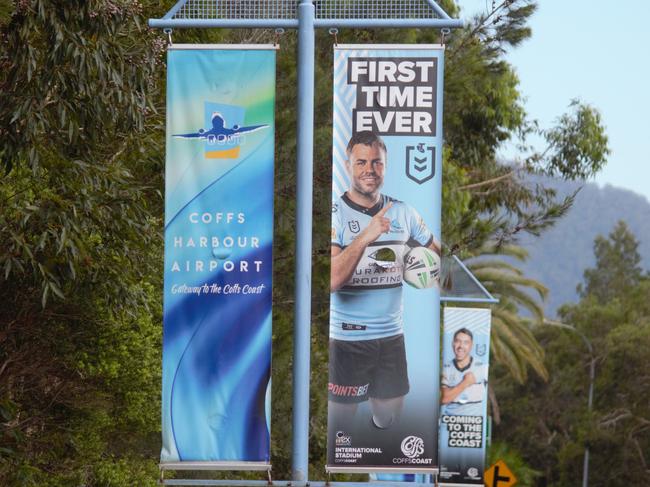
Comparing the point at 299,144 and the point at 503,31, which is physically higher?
the point at 503,31

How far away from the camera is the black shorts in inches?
408

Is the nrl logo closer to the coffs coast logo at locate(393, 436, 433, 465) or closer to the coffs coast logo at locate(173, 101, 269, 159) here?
the coffs coast logo at locate(173, 101, 269, 159)

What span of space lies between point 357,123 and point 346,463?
2.63m

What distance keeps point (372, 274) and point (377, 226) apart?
1.24 ft

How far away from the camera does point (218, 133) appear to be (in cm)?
1056

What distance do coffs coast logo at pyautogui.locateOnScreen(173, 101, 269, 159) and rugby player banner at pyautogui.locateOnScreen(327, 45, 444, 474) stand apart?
0.78m

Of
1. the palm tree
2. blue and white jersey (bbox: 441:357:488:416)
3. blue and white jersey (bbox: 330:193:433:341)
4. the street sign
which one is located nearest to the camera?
blue and white jersey (bbox: 330:193:433:341)

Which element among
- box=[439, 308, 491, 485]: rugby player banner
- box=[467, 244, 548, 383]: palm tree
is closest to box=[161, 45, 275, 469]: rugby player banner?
box=[439, 308, 491, 485]: rugby player banner

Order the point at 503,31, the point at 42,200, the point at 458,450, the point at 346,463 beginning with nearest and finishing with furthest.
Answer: the point at 346,463
the point at 42,200
the point at 458,450
the point at 503,31

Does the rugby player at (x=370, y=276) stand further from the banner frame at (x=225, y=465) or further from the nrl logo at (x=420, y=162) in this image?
the banner frame at (x=225, y=465)

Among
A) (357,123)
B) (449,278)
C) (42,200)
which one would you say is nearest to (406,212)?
(357,123)

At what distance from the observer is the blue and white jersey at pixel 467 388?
2112cm

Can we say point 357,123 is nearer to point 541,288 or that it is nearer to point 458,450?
point 458,450

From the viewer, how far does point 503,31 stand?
77.1 ft
